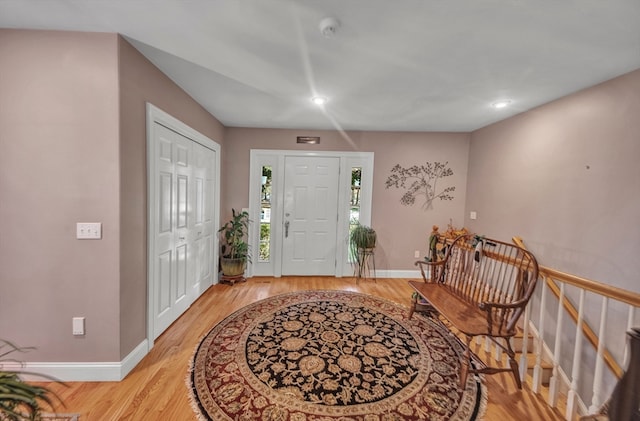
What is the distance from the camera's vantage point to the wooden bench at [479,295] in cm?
169

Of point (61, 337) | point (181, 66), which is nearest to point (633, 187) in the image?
point (181, 66)

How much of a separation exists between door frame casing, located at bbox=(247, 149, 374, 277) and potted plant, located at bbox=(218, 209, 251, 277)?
159 mm

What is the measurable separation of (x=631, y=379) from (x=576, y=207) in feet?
6.85

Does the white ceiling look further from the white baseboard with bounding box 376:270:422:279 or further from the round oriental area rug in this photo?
the white baseboard with bounding box 376:270:422:279

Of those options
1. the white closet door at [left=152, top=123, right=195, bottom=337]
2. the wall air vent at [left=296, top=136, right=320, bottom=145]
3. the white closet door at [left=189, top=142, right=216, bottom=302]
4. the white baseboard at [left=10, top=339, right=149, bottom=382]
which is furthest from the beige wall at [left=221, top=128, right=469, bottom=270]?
the white baseboard at [left=10, top=339, right=149, bottom=382]

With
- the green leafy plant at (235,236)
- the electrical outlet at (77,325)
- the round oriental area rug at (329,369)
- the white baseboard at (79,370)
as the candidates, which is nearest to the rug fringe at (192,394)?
the round oriental area rug at (329,369)

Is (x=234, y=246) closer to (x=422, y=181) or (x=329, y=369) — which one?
(x=329, y=369)

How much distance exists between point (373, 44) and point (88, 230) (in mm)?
2395

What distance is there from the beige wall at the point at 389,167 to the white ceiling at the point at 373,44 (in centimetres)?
118

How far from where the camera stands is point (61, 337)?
1.68 m

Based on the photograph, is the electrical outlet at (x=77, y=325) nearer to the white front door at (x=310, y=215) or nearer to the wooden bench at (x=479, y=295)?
the white front door at (x=310, y=215)

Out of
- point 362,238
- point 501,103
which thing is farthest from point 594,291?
point 362,238

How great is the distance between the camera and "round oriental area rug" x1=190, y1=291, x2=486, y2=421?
5.02ft

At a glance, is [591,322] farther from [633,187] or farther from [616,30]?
[616,30]
